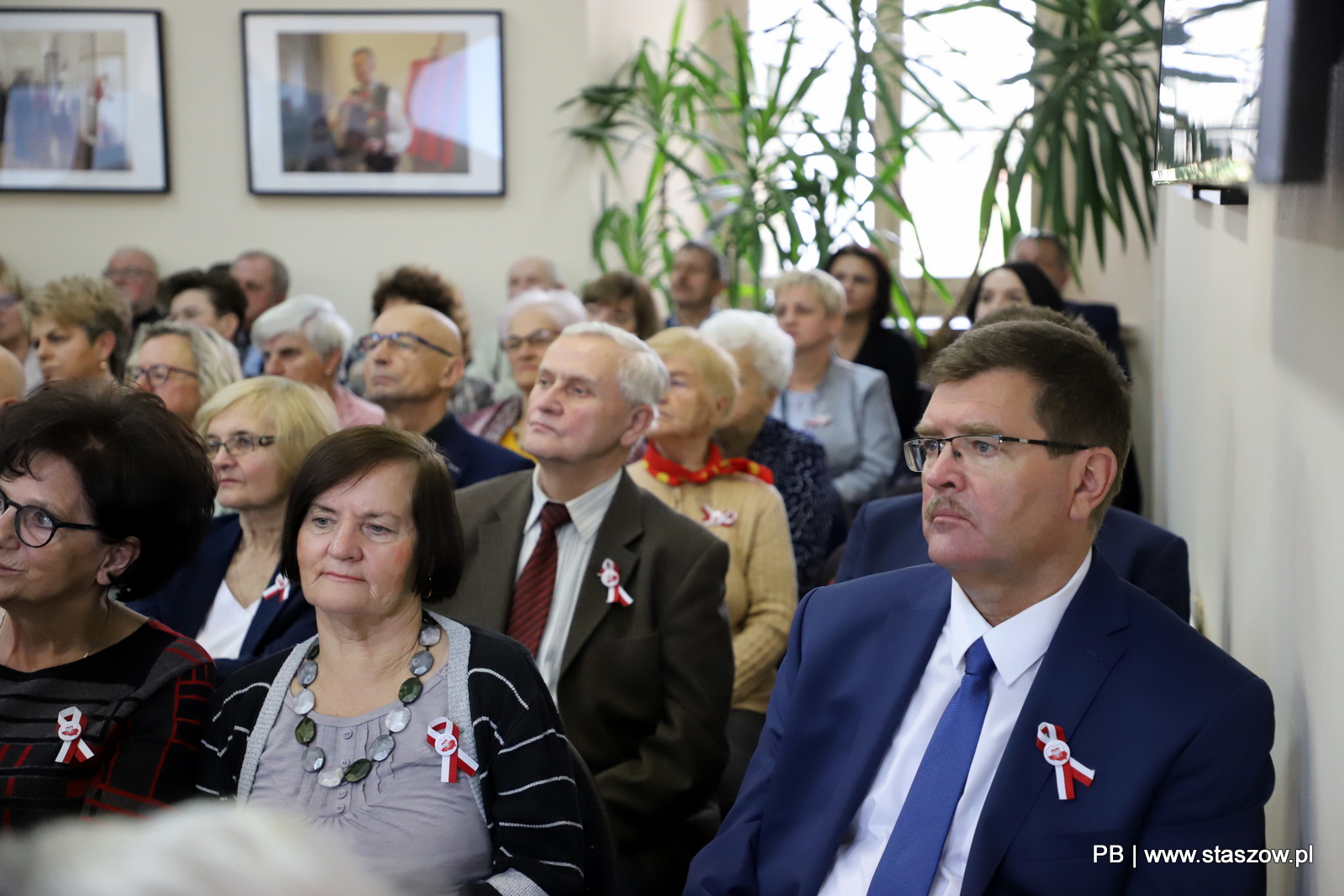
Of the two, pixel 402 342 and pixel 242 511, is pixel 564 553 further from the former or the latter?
pixel 402 342

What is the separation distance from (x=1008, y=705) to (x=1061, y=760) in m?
0.12

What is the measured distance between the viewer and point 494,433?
4.12 metres

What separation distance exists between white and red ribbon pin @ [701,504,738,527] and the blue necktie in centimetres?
146

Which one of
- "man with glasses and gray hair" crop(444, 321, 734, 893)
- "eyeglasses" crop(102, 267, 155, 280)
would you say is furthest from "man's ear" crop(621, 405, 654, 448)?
"eyeglasses" crop(102, 267, 155, 280)

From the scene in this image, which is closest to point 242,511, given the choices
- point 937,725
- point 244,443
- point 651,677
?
point 244,443

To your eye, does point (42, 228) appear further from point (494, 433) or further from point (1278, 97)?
point (1278, 97)

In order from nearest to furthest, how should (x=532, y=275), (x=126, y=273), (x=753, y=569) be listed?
(x=753, y=569)
(x=532, y=275)
(x=126, y=273)

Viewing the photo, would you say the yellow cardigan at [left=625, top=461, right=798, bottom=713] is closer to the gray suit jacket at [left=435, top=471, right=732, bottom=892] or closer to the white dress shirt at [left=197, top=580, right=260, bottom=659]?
the gray suit jacket at [left=435, top=471, right=732, bottom=892]

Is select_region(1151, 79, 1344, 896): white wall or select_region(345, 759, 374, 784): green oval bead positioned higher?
select_region(1151, 79, 1344, 896): white wall

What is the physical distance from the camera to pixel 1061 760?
59.1 inches

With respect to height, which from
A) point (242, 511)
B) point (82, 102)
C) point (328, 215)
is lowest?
point (242, 511)

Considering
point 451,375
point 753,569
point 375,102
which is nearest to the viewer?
point 753,569

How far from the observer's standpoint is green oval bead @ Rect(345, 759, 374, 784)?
1.71 metres

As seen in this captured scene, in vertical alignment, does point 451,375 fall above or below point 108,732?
above
